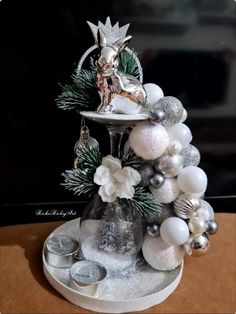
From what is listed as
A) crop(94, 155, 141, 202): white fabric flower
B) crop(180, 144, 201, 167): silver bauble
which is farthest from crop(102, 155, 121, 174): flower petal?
crop(180, 144, 201, 167): silver bauble

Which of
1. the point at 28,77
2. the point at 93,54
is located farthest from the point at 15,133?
the point at 93,54

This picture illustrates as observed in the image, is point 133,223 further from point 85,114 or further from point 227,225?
point 227,225

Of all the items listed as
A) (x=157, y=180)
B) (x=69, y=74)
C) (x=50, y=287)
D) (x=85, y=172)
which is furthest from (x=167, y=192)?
(x=69, y=74)

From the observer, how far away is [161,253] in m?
0.65

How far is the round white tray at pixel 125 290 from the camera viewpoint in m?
0.60

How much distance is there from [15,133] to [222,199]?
0.52 metres

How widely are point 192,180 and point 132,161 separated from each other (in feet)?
0.31

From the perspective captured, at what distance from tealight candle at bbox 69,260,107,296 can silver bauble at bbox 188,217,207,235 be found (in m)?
0.15

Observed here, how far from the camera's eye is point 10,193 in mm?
917

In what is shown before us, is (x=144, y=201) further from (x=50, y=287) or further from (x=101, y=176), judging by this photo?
(x=50, y=287)

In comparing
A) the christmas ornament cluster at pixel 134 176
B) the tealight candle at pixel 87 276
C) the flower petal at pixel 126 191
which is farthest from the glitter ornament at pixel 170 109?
the tealight candle at pixel 87 276

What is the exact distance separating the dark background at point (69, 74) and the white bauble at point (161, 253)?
303 millimetres

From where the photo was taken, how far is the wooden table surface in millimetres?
618

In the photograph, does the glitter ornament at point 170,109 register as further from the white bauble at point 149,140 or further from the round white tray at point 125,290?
the round white tray at point 125,290
